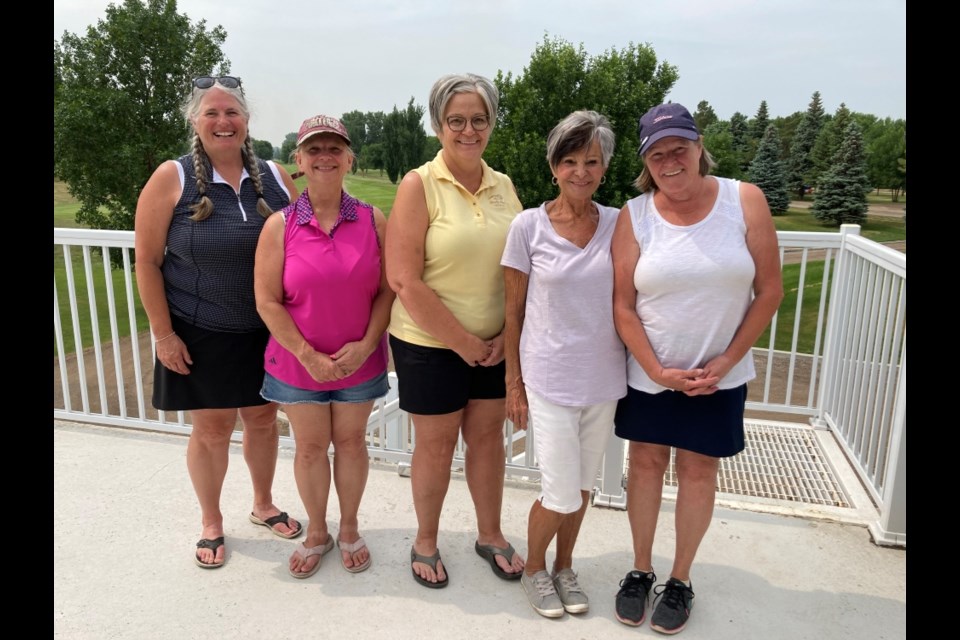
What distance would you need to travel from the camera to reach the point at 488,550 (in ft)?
7.79

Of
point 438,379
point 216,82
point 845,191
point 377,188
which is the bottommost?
point 438,379

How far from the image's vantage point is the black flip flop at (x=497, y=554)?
2.28 metres

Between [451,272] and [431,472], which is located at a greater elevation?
[451,272]

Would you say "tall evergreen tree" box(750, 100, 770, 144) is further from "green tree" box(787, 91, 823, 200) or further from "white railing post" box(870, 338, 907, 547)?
"white railing post" box(870, 338, 907, 547)

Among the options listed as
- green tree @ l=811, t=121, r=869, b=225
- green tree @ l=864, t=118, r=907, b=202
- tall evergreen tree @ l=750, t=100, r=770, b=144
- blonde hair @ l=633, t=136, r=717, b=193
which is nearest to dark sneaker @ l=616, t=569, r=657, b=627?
blonde hair @ l=633, t=136, r=717, b=193

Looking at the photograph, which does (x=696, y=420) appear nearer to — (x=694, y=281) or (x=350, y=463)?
(x=694, y=281)

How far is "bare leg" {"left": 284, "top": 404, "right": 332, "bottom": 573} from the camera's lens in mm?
2168

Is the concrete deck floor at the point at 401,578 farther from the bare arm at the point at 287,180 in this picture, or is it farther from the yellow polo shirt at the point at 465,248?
the bare arm at the point at 287,180

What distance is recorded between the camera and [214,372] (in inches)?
88.0

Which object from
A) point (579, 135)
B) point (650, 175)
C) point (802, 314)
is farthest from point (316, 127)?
point (802, 314)

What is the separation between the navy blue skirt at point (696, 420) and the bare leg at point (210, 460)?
1527 mm

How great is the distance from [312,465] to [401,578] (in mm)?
533

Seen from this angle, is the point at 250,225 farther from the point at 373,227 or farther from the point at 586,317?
the point at 586,317

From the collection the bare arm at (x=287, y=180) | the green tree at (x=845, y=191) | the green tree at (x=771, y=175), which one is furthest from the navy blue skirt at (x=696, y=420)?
the green tree at (x=771, y=175)
